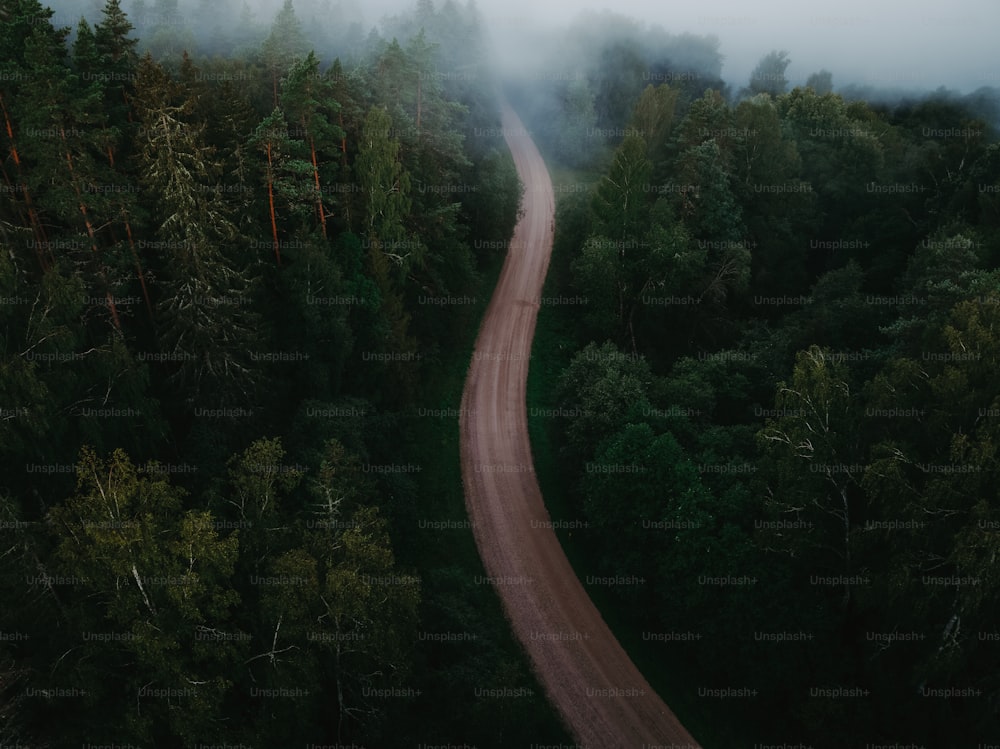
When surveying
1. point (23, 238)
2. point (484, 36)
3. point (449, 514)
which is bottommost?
point (449, 514)

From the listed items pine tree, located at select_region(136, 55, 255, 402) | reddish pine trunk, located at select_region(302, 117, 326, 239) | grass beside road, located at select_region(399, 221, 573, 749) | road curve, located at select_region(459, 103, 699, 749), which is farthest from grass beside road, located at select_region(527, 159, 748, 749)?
pine tree, located at select_region(136, 55, 255, 402)

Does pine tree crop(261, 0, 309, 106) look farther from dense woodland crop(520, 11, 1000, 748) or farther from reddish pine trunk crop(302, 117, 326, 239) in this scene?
dense woodland crop(520, 11, 1000, 748)

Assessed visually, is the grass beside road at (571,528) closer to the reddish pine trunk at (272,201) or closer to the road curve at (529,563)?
the road curve at (529,563)

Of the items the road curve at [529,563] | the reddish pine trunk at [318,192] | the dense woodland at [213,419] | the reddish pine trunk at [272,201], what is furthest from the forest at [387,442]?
the road curve at [529,563]

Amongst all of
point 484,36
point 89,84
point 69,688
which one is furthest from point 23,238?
point 484,36

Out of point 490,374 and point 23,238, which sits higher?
point 23,238

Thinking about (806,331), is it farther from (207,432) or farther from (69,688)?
(69,688)
